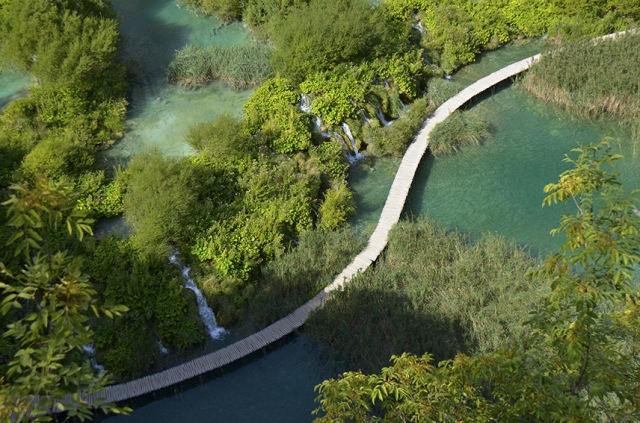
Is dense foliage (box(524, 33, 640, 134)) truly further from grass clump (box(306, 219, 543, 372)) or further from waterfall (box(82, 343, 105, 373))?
waterfall (box(82, 343, 105, 373))

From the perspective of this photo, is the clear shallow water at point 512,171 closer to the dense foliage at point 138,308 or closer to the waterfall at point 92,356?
the dense foliage at point 138,308

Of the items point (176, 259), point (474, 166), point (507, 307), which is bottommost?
point (507, 307)

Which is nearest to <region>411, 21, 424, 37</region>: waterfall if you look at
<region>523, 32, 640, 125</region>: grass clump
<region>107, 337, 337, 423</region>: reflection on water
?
<region>523, 32, 640, 125</region>: grass clump

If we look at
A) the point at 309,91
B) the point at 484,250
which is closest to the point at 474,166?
the point at 484,250

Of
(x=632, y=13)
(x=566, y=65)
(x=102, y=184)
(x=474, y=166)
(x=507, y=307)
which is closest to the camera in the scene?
(x=507, y=307)

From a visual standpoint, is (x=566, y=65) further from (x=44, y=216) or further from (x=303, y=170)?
(x=44, y=216)

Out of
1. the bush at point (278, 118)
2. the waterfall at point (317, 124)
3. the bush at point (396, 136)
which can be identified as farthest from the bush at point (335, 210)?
the waterfall at point (317, 124)

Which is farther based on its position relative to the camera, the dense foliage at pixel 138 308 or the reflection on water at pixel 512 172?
the reflection on water at pixel 512 172
